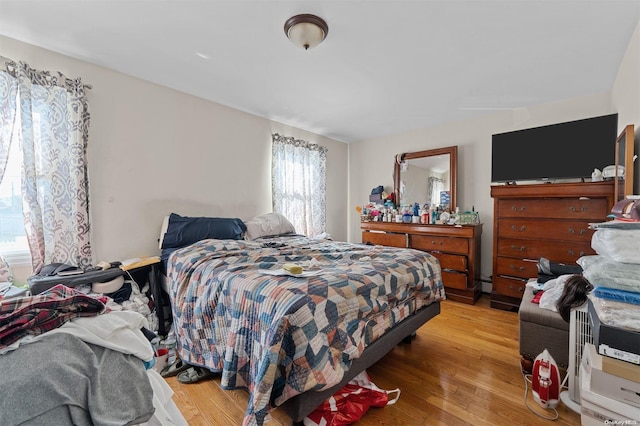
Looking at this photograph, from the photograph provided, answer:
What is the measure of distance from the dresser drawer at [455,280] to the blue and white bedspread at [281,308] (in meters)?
1.23

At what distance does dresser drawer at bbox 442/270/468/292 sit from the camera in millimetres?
3193

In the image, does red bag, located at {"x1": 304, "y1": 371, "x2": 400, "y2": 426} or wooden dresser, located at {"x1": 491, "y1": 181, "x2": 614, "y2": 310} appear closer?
red bag, located at {"x1": 304, "y1": 371, "x2": 400, "y2": 426}

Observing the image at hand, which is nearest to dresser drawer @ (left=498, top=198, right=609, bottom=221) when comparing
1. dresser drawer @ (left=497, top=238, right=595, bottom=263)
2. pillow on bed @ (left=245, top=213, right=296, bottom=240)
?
dresser drawer @ (left=497, top=238, right=595, bottom=263)

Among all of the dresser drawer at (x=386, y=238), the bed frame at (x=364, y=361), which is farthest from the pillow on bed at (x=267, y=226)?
the bed frame at (x=364, y=361)

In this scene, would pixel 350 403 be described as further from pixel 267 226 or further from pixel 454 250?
pixel 454 250

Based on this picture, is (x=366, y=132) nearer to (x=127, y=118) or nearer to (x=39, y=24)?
(x=127, y=118)

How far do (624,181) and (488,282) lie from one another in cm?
197

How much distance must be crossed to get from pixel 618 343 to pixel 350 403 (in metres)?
1.21

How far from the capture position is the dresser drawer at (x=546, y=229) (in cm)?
254

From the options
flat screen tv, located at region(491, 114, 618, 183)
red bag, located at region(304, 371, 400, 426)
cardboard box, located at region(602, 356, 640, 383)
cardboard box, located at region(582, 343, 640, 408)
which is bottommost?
red bag, located at region(304, 371, 400, 426)

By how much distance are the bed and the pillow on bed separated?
77cm

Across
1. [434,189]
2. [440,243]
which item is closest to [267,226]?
[440,243]

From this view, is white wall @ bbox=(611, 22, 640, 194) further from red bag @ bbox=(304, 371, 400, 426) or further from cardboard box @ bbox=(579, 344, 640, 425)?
red bag @ bbox=(304, 371, 400, 426)

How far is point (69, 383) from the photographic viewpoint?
26.2 inches
